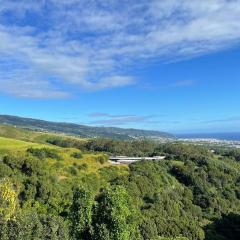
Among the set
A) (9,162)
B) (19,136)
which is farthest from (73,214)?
(19,136)

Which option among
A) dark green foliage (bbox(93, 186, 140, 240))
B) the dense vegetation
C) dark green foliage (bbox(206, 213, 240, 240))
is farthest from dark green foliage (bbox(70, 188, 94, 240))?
dark green foliage (bbox(206, 213, 240, 240))

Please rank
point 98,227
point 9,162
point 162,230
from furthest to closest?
point 9,162
point 162,230
point 98,227

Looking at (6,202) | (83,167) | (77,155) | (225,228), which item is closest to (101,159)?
(77,155)

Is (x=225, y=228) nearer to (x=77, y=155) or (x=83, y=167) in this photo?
(x=83, y=167)

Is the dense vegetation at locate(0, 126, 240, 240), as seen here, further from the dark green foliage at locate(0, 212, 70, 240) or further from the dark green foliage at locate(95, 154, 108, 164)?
the dark green foliage at locate(95, 154, 108, 164)

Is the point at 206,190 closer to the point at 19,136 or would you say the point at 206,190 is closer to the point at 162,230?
the point at 162,230
